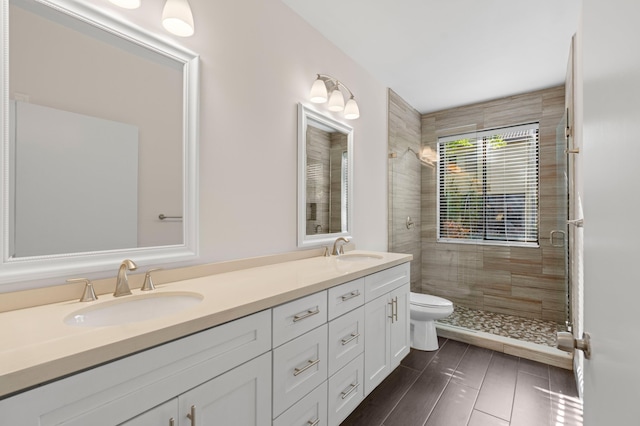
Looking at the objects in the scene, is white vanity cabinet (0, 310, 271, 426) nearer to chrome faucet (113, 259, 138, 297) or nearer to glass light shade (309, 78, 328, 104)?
chrome faucet (113, 259, 138, 297)

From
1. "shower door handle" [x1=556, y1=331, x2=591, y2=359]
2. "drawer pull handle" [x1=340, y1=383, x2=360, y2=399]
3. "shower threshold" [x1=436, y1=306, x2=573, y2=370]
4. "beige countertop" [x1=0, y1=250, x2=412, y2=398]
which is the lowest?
"shower threshold" [x1=436, y1=306, x2=573, y2=370]

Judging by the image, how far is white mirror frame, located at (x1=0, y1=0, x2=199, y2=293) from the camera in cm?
95

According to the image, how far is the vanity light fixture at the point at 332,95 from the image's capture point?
2.08 m

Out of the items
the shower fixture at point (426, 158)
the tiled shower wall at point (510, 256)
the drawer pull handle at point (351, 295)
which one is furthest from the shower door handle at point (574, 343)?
the shower fixture at point (426, 158)

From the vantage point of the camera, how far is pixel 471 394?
1.98 metres

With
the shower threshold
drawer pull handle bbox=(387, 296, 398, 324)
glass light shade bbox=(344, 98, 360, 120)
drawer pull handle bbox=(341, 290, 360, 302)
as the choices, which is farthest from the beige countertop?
the shower threshold

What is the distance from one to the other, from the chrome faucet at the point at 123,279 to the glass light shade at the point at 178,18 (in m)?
1.02

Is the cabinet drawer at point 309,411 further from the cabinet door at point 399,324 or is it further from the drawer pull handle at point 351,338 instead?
the cabinet door at point 399,324

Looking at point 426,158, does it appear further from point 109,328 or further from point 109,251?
point 109,328

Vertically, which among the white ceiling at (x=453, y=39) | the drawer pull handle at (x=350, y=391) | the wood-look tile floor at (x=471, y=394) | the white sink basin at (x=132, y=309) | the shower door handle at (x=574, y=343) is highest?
the white ceiling at (x=453, y=39)

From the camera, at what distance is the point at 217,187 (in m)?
1.53

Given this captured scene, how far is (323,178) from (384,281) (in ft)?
2.91

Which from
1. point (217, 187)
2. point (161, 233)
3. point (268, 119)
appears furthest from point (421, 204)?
point (161, 233)

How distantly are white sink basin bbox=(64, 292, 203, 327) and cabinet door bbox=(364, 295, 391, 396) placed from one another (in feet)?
3.31
